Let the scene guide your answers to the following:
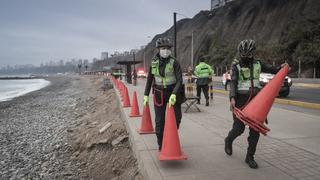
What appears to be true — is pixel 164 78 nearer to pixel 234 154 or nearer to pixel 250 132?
pixel 250 132

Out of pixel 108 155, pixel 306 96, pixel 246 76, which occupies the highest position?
pixel 246 76

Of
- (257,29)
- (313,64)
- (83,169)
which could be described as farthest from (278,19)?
(83,169)

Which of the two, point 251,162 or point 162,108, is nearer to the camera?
point 251,162

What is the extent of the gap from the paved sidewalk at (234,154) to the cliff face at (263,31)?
28600 millimetres

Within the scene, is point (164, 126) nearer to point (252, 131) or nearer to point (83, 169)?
point (252, 131)

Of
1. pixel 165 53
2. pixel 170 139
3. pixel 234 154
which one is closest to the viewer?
pixel 170 139

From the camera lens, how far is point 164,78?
5.66 meters

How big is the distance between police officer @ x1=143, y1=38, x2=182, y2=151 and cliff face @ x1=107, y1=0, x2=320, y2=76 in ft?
104

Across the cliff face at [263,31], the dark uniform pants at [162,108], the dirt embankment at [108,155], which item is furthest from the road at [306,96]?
→ the cliff face at [263,31]

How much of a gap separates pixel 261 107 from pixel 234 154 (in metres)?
1.29

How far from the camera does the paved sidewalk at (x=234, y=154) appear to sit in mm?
4969

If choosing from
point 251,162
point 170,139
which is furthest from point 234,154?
point 170,139

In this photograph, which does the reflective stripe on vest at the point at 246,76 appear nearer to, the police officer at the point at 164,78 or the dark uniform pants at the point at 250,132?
the dark uniform pants at the point at 250,132

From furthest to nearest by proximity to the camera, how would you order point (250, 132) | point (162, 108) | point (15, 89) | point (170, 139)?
1. point (15, 89)
2. point (162, 108)
3. point (170, 139)
4. point (250, 132)
